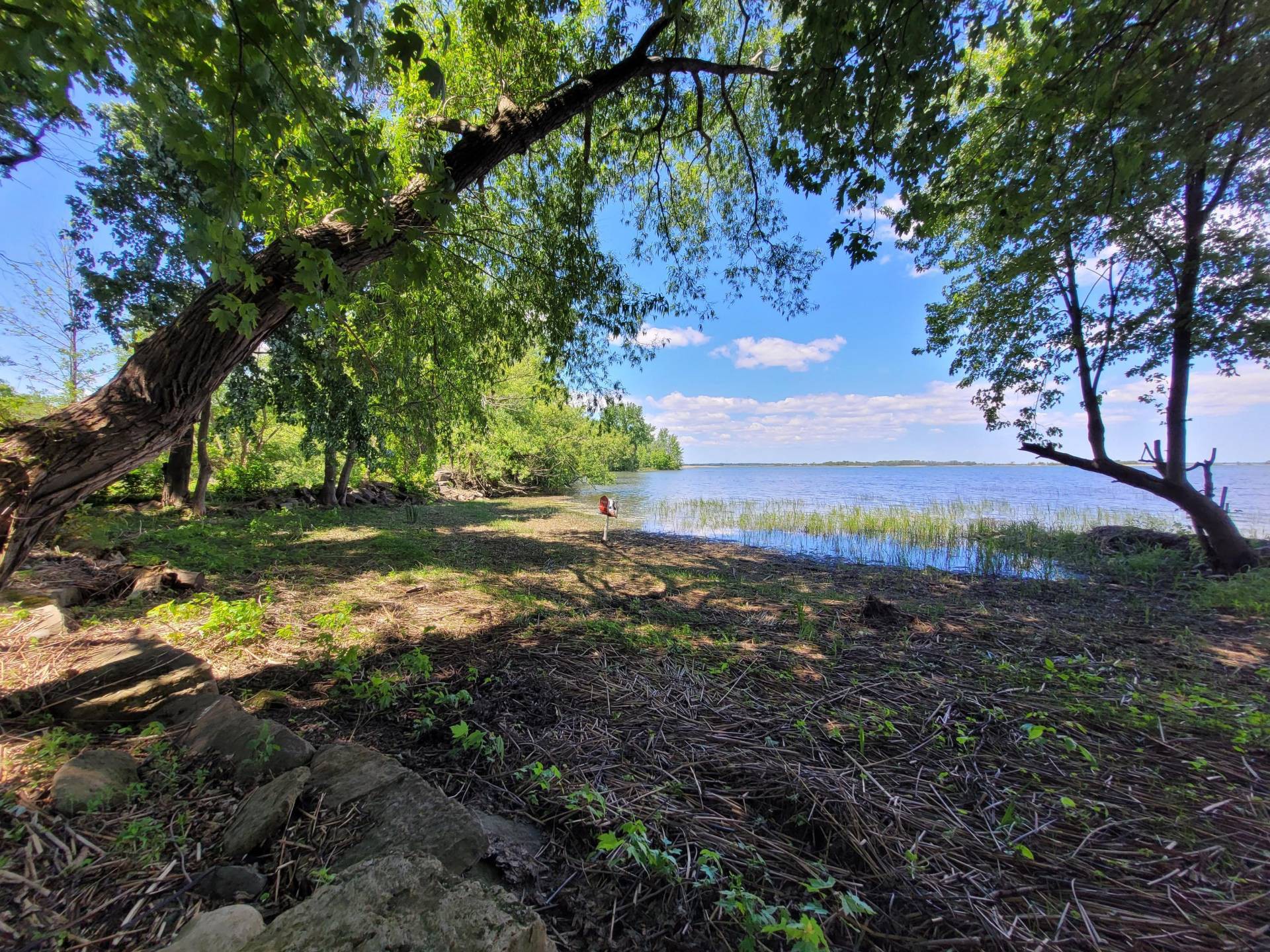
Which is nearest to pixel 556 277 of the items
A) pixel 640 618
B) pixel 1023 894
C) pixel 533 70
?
pixel 533 70

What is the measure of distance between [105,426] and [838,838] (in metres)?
3.92

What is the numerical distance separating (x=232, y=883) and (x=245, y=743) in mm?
743

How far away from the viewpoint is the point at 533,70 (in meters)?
4.99

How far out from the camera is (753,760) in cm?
217

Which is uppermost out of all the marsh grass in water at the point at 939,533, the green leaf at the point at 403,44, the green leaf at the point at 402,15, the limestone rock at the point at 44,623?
the green leaf at the point at 402,15

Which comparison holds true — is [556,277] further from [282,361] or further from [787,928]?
[282,361]

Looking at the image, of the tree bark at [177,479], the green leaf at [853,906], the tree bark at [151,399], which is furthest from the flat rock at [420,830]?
the tree bark at [177,479]

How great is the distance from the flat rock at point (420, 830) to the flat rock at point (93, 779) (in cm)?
90

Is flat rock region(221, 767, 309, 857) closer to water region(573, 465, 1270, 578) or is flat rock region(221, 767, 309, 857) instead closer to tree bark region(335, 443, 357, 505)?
water region(573, 465, 1270, 578)

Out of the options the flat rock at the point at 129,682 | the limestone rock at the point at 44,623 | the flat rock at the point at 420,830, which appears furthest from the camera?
the limestone rock at the point at 44,623

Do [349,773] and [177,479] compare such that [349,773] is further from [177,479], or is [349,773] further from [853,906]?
[177,479]

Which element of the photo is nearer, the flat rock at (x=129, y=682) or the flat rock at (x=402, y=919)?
the flat rock at (x=402, y=919)

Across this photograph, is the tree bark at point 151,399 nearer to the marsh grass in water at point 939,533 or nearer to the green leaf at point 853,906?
the green leaf at point 853,906

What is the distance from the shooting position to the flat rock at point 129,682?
209 centimetres
